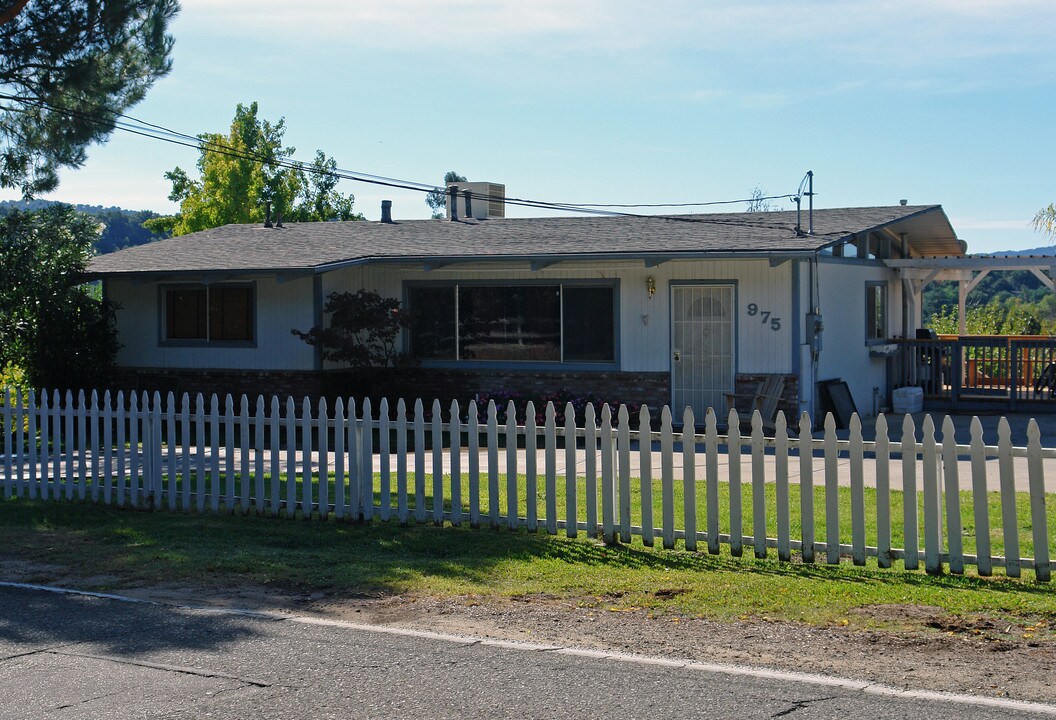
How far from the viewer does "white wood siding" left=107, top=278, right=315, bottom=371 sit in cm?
2128

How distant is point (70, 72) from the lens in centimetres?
1619

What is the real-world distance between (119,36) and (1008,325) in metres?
26.8

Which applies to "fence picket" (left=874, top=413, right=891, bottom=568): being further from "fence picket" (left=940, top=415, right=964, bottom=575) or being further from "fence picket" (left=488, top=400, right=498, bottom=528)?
"fence picket" (left=488, top=400, right=498, bottom=528)

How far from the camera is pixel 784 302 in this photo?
19125 mm

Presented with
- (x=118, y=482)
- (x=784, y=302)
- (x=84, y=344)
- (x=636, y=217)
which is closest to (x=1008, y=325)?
(x=636, y=217)

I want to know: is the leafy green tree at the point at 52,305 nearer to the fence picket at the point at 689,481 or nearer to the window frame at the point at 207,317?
the window frame at the point at 207,317

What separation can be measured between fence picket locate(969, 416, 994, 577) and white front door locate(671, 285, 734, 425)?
11.6 m

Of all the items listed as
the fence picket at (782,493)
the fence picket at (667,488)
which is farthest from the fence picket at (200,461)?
the fence picket at (782,493)

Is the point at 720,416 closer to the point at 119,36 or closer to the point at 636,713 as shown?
the point at 119,36

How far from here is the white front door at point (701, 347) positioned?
1966cm

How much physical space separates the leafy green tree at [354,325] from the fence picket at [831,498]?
43.4ft

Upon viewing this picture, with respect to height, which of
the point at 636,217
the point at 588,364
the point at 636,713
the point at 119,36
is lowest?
the point at 636,713

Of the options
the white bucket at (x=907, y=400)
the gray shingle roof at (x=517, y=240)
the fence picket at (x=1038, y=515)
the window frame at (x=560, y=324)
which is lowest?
the fence picket at (x=1038, y=515)

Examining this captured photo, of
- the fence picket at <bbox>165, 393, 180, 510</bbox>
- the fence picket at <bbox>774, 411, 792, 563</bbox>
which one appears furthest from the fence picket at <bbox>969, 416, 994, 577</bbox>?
the fence picket at <bbox>165, 393, 180, 510</bbox>
